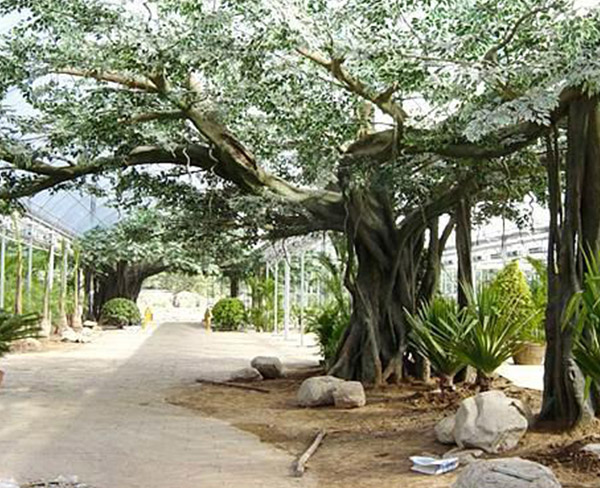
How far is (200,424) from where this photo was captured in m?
7.30

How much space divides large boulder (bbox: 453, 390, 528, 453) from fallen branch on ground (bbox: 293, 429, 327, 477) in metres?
1.01

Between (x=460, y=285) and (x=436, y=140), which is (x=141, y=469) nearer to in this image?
(x=436, y=140)

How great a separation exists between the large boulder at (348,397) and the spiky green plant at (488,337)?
3.90ft

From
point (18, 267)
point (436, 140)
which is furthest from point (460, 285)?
point (18, 267)

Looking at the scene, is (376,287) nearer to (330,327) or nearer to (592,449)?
(330,327)

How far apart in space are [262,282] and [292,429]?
1904cm

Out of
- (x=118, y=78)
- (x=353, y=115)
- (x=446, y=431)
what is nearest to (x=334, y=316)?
(x=353, y=115)

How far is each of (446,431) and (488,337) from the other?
1556 millimetres

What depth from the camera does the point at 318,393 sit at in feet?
27.3

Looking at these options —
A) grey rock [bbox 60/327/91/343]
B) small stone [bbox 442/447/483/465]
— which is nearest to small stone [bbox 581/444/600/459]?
small stone [bbox 442/447/483/465]

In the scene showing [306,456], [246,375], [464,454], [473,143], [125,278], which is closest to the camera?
[464,454]

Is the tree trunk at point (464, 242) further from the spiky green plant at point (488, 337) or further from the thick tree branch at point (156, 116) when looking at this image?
the thick tree branch at point (156, 116)

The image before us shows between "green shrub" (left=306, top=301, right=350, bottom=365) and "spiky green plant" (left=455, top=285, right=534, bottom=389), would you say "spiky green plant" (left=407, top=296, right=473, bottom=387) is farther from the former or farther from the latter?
"green shrub" (left=306, top=301, right=350, bottom=365)

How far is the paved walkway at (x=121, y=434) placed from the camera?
5156 millimetres
